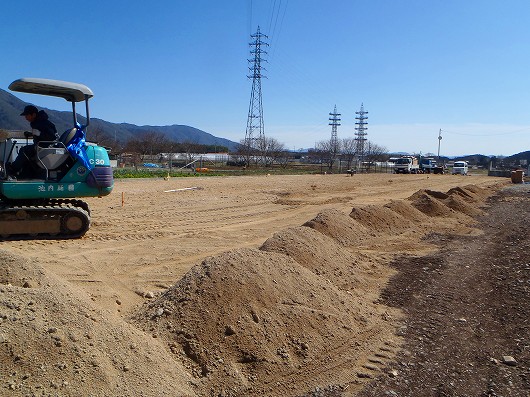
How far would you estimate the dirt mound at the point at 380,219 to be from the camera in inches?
486

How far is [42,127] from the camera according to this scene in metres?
9.74

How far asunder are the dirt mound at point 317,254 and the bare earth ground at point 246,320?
0.03 meters

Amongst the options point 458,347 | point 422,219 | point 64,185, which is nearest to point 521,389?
point 458,347

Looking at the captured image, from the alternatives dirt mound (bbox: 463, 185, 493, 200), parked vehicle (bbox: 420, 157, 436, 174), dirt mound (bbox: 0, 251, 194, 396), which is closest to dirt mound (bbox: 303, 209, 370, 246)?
dirt mound (bbox: 0, 251, 194, 396)

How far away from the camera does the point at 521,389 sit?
4.41 metres

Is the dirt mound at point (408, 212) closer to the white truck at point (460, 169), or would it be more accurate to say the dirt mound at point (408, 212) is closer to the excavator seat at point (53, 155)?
the excavator seat at point (53, 155)

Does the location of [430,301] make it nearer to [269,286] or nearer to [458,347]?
[458,347]

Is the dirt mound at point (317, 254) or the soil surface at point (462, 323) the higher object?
the dirt mound at point (317, 254)

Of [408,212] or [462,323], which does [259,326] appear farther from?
[408,212]

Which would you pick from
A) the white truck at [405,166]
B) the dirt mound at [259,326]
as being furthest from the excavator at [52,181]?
the white truck at [405,166]

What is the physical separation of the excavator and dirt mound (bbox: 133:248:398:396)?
5216 mm

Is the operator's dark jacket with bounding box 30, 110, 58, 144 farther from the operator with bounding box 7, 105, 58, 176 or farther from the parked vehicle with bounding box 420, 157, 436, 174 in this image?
the parked vehicle with bounding box 420, 157, 436, 174

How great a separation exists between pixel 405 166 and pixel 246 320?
2223 inches

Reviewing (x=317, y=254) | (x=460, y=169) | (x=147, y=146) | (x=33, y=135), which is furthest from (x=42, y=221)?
(x=460, y=169)
